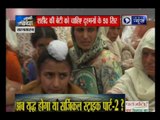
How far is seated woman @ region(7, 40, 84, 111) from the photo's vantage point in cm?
606

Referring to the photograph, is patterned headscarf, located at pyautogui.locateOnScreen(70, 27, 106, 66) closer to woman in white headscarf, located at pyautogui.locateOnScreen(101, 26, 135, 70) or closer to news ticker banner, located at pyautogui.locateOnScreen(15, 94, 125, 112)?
woman in white headscarf, located at pyautogui.locateOnScreen(101, 26, 135, 70)

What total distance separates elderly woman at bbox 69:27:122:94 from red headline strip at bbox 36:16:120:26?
0.21 ft

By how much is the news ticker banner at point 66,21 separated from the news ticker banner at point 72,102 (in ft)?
2.33

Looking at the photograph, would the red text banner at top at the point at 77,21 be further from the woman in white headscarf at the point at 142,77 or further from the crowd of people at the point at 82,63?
the woman in white headscarf at the point at 142,77

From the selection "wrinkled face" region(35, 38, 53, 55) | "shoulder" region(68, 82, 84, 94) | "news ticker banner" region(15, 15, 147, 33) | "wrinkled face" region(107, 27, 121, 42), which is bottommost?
"shoulder" region(68, 82, 84, 94)

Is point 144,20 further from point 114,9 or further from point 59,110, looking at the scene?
point 59,110

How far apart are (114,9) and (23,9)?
947mm

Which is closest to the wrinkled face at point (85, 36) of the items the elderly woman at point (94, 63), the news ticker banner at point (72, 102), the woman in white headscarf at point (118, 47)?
the elderly woman at point (94, 63)

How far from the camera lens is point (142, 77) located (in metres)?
6.08

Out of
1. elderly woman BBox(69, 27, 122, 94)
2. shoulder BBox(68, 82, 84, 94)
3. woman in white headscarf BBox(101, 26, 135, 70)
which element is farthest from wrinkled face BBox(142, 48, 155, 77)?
shoulder BBox(68, 82, 84, 94)

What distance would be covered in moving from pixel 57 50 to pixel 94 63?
0.41m

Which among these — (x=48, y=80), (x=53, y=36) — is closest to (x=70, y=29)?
(x=53, y=36)

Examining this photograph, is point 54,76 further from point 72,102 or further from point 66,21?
point 66,21

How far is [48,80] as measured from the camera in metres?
6.07
